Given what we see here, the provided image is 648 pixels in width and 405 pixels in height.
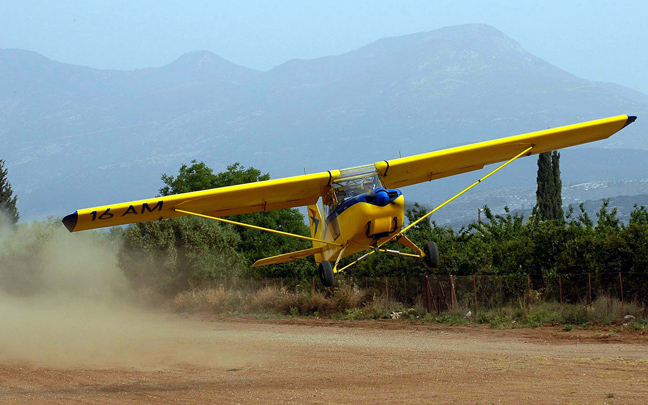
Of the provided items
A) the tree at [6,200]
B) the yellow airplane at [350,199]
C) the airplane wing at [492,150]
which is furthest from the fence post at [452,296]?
the tree at [6,200]

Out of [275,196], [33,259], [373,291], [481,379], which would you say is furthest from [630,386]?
[33,259]

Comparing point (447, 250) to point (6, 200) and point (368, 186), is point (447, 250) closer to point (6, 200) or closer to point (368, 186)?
point (368, 186)

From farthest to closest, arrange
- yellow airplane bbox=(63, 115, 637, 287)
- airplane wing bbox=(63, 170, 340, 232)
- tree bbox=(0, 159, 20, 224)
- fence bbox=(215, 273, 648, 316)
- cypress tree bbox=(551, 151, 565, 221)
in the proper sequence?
tree bbox=(0, 159, 20, 224) → cypress tree bbox=(551, 151, 565, 221) → fence bbox=(215, 273, 648, 316) → airplane wing bbox=(63, 170, 340, 232) → yellow airplane bbox=(63, 115, 637, 287)

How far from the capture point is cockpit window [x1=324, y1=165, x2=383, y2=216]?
614 inches

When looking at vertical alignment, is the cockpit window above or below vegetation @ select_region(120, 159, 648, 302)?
above

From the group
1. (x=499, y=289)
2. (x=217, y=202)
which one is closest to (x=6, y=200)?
(x=499, y=289)

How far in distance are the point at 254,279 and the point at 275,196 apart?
773 inches

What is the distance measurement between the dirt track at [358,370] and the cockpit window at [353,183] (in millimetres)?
3948

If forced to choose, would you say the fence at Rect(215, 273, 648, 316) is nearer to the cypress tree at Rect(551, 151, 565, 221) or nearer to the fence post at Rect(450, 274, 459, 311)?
the fence post at Rect(450, 274, 459, 311)

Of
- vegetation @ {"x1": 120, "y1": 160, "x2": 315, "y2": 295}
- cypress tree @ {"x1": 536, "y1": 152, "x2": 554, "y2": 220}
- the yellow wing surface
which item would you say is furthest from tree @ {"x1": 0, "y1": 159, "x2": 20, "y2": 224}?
the yellow wing surface

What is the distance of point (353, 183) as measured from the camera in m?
15.8

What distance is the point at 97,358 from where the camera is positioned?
1845cm

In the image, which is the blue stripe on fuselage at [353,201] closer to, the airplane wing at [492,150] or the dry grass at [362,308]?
the airplane wing at [492,150]

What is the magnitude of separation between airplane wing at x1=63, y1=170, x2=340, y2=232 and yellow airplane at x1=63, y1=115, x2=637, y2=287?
0.06ft
